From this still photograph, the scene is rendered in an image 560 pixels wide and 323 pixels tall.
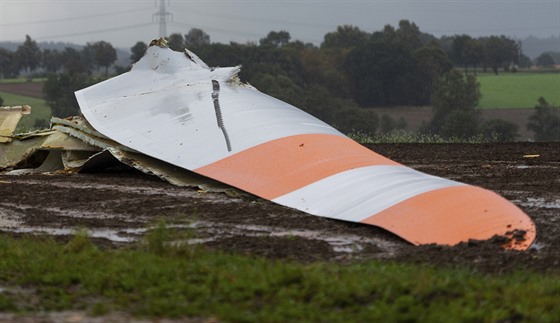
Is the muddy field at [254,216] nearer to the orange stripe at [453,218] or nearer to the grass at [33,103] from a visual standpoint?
the orange stripe at [453,218]

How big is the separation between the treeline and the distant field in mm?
2041

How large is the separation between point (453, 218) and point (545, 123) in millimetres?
51477

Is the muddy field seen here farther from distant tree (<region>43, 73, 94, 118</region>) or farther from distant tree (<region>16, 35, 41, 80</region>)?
distant tree (<region>16, 35, 41, 80</region>)

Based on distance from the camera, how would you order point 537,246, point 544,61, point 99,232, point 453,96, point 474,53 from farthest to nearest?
point 544,61 → point 474,53 → point 453,96 → point 99,232 → point 537,246

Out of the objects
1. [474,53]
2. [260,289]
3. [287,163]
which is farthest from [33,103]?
[260,289]

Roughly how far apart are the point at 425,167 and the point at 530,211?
5143mm

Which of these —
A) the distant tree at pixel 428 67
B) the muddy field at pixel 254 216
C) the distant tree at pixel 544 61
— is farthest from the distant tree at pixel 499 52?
the muddy field at pixel 254 216

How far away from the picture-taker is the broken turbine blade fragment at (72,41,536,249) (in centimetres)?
1100

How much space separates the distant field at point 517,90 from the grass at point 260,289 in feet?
198

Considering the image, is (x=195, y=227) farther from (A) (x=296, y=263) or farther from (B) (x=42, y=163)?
(B) (x=42, y=163)

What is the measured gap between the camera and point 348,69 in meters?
80.4

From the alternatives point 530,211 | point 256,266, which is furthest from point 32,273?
point 530,211

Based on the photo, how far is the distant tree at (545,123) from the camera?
59188 mm

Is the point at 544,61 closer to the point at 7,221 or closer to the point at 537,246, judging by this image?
the point at 7,221
